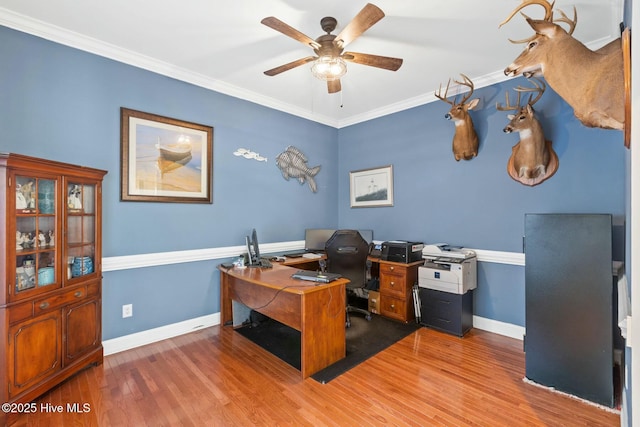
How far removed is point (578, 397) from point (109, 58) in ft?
15.5

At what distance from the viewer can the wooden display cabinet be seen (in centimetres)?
176

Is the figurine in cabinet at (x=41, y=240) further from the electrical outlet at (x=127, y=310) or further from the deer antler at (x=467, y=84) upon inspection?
the deer antler at (x=467, y=84)

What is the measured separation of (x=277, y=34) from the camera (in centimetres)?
241

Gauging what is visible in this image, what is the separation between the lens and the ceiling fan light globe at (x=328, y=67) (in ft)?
7.29

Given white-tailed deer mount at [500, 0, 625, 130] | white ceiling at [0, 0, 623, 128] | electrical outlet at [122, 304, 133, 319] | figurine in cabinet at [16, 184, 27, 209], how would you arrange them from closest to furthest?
white-tailed deer mount at [500, 0, 625, 130]
figurine in cabinet at [16, 184, 27, 209]
white ceiling at [0, 0, 623, 128]
electrical outlet at [122, 304, 133, 319]

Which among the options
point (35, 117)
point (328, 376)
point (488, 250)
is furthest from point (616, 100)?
point (35, 117)

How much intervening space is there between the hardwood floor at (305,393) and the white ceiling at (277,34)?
9.29ft

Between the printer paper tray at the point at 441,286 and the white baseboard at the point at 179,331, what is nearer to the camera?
the white baseboard at the point at 179,331

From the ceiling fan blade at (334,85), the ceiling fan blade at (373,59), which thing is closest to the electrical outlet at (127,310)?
the ceiling fan blade at (334,85)

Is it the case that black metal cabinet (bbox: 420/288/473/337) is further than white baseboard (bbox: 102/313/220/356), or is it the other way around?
black metal cabinet (bbox: 420/288/473/337)

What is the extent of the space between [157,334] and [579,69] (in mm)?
3934

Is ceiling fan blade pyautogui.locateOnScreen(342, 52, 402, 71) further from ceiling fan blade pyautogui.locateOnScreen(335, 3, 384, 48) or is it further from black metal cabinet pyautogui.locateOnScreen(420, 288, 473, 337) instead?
black metal cabinet pyautogui.locateOnScreen(420, 288, 473, 337)

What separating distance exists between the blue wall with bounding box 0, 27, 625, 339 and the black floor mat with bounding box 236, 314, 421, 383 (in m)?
0.72

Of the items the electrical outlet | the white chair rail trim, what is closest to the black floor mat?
the white chair rail trim
